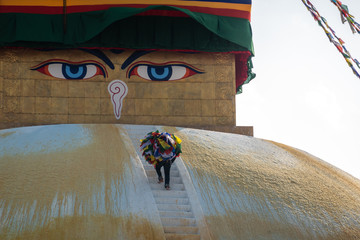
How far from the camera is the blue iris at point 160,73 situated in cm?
1259

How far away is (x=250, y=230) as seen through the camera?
7.59 metres

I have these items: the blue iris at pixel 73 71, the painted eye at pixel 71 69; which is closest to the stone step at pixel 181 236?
the painted eye at pixel 71 69

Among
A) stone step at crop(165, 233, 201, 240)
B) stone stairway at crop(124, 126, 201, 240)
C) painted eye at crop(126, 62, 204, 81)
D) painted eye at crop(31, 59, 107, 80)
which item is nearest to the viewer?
stone step at crop(165, 233, 201, 240)

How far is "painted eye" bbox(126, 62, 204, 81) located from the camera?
1255 cm

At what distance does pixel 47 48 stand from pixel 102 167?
16.7ft

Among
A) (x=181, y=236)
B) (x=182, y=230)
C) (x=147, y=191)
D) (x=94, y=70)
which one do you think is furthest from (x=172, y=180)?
(x=94, y=70)

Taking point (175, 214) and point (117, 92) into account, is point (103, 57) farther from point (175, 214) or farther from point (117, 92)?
point (175, 214)

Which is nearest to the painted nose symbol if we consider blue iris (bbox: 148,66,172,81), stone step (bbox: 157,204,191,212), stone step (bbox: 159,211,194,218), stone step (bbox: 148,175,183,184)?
blue iris (bbox: 148,66,172,81)

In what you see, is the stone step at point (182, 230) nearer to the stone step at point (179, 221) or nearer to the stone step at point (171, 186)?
the stone step at point (179, 221)

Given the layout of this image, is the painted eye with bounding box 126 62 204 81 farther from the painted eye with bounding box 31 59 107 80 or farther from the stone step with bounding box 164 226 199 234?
the stone step with bounding box 164 226 199 234

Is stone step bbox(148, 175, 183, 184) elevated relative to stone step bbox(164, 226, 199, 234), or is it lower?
elevated

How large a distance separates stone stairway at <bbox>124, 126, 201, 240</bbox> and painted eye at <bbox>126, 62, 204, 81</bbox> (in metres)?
3.86

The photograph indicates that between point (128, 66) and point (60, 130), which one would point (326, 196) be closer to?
point (60, 130)

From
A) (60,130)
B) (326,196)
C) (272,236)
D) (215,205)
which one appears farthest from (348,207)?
(60,130)
